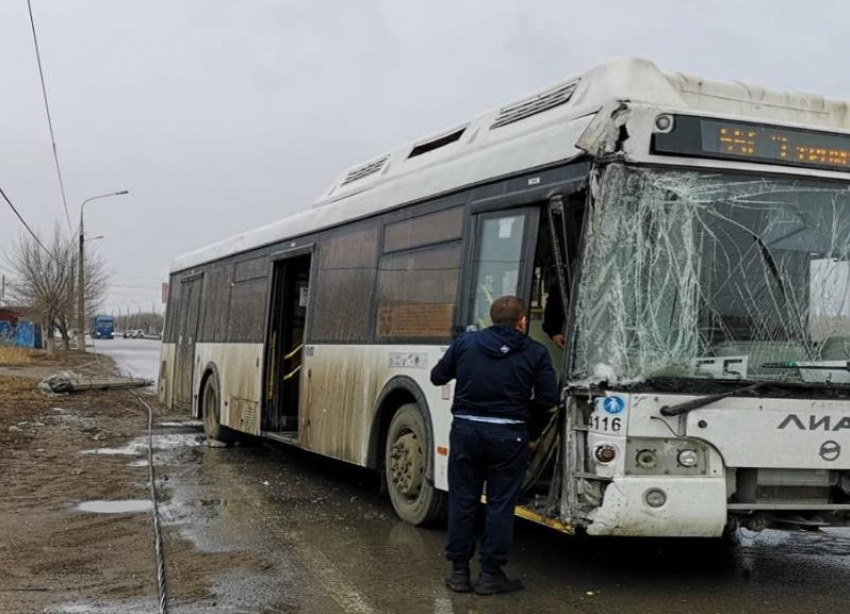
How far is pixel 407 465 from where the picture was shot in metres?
7.41

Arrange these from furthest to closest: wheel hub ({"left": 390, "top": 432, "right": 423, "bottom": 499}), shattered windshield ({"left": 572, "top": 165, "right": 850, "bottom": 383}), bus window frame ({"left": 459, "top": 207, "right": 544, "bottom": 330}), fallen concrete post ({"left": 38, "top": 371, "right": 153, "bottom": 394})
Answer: fallen concrete post ({"left": 38, "top": 371, "right": 153, "bottom": 394}) → wheel hub ({"left": 390, "top": 432, "right": 423, "bottom": 499}) → bus window frame ({"left": 459, "top": 207, "right": 544, "bottom": 330}) → shattered windshield ({"left": 572, "top": 165, "right": 850, "bottom": 383})

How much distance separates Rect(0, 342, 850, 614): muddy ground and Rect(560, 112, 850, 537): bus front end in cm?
76

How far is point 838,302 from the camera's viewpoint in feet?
18.1

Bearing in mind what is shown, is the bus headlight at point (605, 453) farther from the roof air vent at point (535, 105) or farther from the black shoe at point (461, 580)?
the roof air vent at point (535, 105)

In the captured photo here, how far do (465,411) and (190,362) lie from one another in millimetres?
10149

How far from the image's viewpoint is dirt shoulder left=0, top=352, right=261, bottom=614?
5465 mm

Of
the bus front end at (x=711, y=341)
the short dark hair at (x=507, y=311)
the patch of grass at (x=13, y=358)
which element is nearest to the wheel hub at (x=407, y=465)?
the short dark hair at (x=507, y=311)

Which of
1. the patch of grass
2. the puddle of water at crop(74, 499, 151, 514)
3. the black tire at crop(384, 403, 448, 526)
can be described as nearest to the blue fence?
the patch of grass

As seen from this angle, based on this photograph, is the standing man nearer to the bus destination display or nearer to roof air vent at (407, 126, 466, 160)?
the bus destination display

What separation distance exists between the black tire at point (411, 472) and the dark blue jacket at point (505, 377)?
5.29 ft

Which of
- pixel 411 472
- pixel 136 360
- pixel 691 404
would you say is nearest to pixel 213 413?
pixel 411 472

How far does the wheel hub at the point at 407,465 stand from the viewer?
7.29 meters

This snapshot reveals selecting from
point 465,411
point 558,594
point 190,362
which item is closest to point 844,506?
point 558,594

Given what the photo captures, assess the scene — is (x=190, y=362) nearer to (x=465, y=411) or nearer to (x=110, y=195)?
(x=465, y=411)
